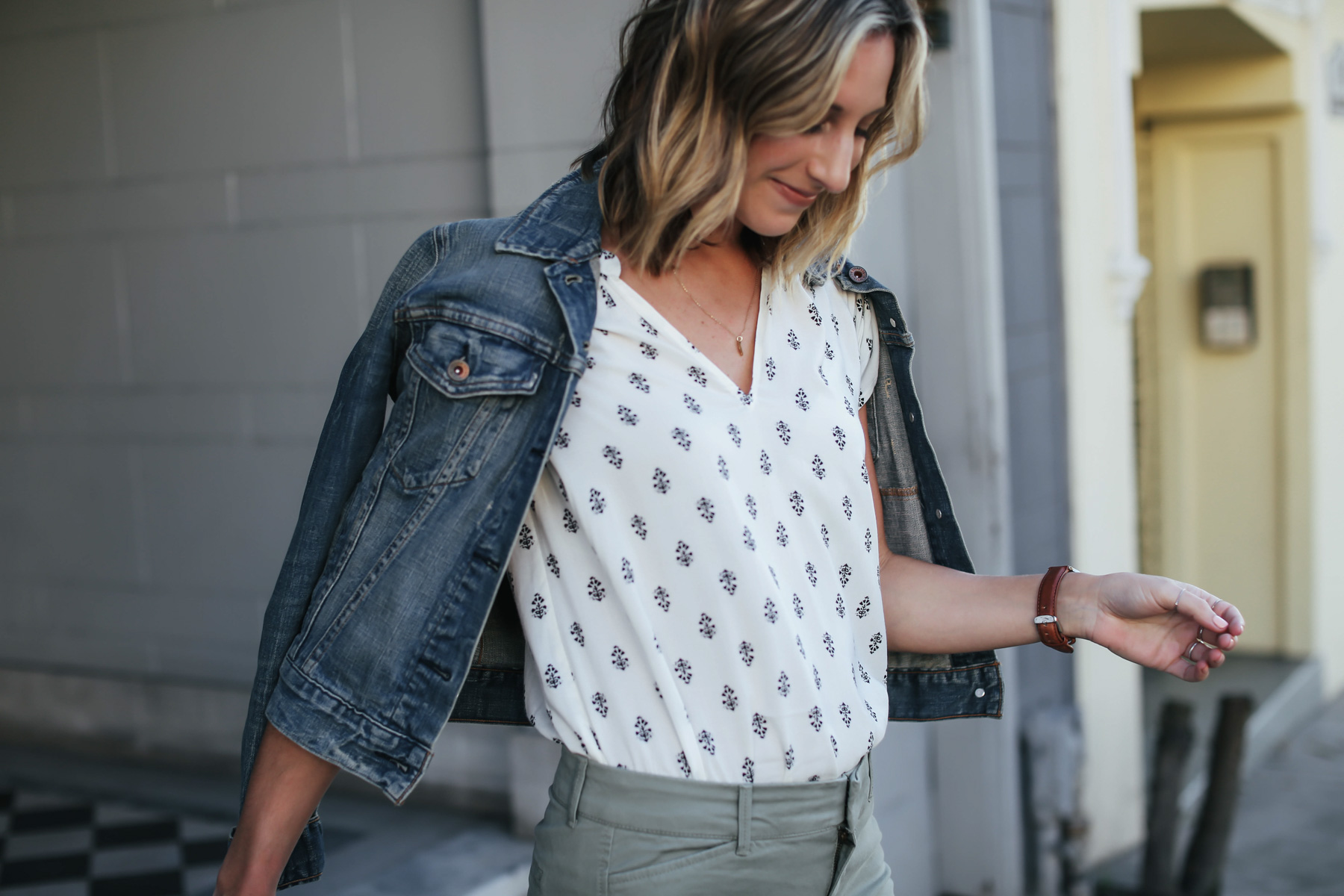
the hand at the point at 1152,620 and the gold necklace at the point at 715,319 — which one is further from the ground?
the gold necklace at the point at 715,319

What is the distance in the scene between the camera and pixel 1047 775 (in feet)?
13.1

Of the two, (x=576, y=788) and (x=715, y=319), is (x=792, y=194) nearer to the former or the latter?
(x=715, y=319)

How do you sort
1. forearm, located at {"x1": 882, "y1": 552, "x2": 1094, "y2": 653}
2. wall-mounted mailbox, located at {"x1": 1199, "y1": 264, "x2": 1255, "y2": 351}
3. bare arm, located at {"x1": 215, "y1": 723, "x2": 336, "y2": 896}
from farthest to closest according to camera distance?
wall-mounted mailbox, located at {"x1": 1199, "y1": 264, "x2": 1255, "y2": 351}
forearm, located at {"x1": 882, "y1": 552, "x2": 1094, "y2": 653}
bare arm, located at {"x1": 215, "y1": 723, "x2": 336, "y2": 896}

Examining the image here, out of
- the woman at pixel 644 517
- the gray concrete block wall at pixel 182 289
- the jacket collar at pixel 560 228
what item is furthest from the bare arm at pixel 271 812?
the gray concrete block wall at pixel 182 289

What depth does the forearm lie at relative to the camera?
5.35 feet

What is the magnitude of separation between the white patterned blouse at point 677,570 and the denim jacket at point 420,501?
0.22 ft

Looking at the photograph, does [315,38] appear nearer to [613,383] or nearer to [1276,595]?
[613,383]

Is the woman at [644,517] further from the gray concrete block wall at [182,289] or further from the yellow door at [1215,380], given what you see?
the yellow door at [1215,380]

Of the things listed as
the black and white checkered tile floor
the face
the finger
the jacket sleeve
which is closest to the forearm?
the finger

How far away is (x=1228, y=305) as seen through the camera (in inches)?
247

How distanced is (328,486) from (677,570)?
0.39m

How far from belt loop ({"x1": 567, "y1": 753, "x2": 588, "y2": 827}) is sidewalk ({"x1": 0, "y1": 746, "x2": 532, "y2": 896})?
1806mm

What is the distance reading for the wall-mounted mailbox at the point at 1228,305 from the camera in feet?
20.5

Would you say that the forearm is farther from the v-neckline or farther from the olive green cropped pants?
the v-neckline
